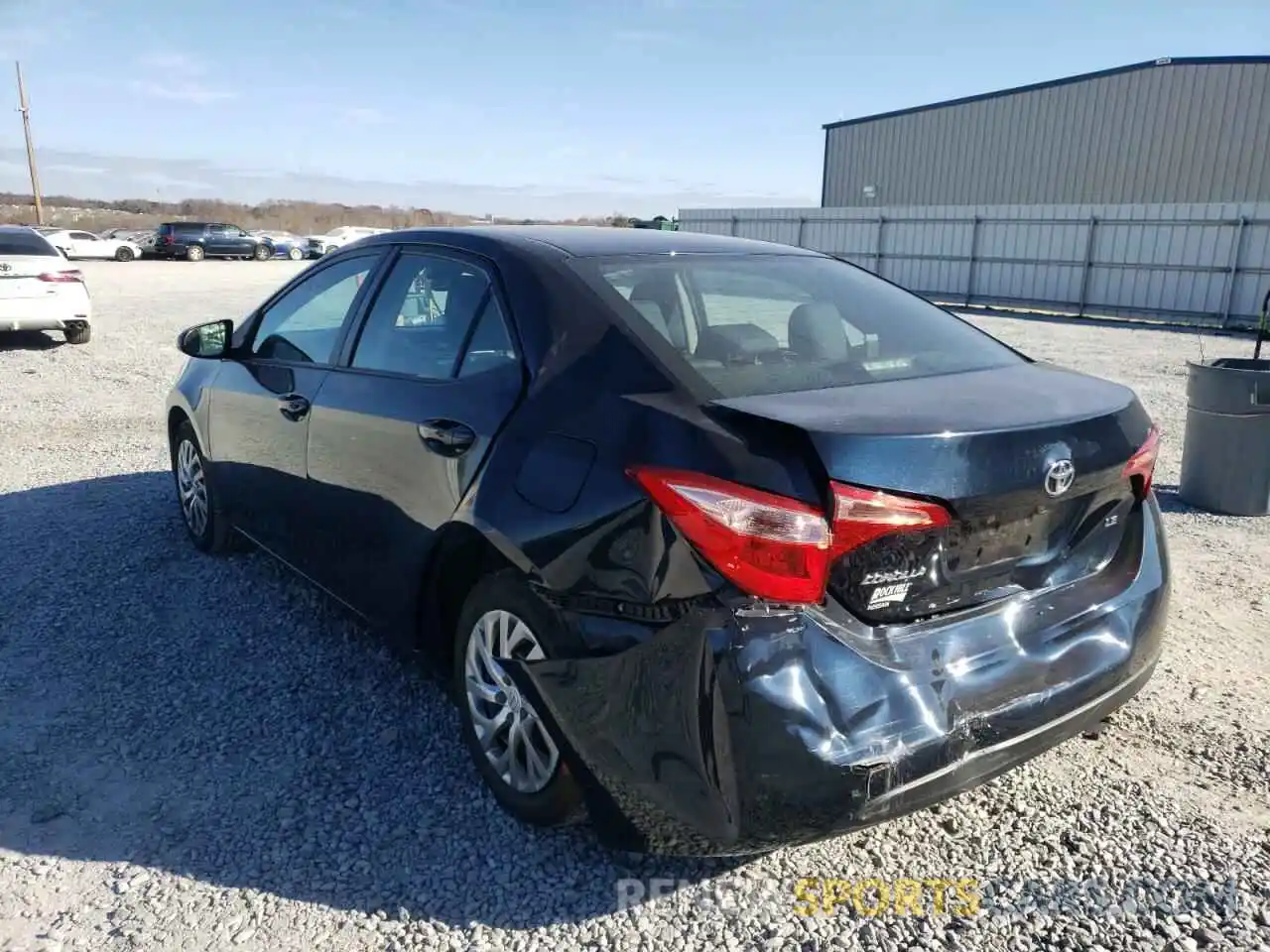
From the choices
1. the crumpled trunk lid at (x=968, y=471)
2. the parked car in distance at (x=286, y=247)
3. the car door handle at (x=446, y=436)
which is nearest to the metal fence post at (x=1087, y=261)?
the crumpled trunk lid at (x=968, y=471)

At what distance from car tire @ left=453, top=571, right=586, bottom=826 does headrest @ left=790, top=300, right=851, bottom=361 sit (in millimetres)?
1045

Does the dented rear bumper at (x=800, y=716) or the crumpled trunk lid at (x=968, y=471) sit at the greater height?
the crumpled trunk lid at (x=968, y=471)

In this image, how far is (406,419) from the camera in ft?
9.92

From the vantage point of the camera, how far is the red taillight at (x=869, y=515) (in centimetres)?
204

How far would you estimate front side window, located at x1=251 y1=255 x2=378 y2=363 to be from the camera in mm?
3686

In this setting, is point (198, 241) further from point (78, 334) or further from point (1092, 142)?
point (1092, 142)

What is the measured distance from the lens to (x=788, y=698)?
2012mm

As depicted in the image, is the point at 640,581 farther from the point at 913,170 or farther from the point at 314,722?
the point at 913,170

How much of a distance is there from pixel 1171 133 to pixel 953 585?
93.0ft

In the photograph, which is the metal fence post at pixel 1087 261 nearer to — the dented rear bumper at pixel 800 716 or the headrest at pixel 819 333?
the headrest at pixel 819 333

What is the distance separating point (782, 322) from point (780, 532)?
3.84 feet

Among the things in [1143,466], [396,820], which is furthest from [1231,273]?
[396,820]

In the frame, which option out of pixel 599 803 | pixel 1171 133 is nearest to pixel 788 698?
pixel 599 803

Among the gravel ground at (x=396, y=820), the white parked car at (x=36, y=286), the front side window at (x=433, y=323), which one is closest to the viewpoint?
the gravel ground at (x=396, y=820)
